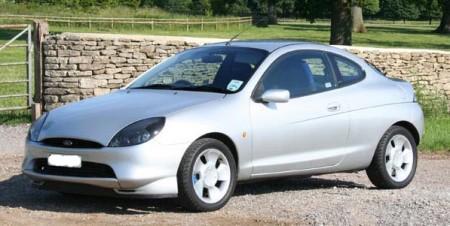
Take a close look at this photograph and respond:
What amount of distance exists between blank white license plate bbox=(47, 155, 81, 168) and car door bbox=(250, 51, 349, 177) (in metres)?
1.64

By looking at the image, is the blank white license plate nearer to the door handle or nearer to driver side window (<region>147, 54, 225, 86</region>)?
driver side window (<region>147, 54, 225, 86</region>)

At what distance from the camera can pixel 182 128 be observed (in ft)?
24.1

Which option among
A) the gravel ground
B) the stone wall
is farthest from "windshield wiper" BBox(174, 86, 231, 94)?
the stone wall

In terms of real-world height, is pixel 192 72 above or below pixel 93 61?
above

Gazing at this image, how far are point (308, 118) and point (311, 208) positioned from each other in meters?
0.98

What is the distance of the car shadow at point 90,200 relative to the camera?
777 centimetres

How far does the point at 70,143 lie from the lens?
7.44 metres

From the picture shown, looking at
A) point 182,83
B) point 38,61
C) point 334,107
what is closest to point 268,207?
point 334,107

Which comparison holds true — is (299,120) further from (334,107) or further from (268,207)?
(268,207)

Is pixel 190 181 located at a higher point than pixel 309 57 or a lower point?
lower

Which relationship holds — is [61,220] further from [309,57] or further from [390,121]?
[390,121]

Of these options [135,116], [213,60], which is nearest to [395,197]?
[213,60]

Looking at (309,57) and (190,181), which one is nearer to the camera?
(190,181)

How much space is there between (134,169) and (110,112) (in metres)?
0.66
